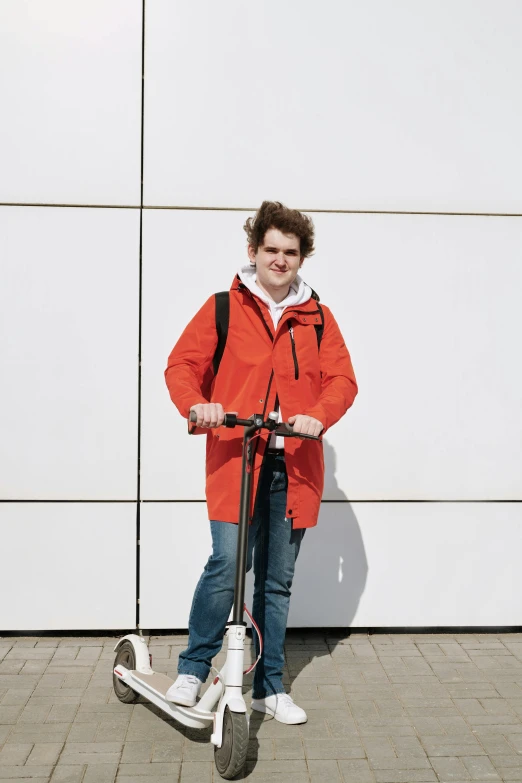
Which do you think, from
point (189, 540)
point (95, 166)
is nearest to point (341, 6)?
point (95, 166)

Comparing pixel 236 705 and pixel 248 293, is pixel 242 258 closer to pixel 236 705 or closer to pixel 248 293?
pixel 248 293

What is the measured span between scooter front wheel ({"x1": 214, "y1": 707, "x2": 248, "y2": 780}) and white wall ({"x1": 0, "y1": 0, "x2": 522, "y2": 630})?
179 cm

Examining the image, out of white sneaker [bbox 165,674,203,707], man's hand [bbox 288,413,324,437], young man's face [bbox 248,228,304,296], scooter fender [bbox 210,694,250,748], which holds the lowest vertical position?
white sneaker [bbox 165,674,203,707]

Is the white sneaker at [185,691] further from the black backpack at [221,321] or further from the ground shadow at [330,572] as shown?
the ground shadow at [330,572]

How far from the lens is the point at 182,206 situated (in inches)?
193

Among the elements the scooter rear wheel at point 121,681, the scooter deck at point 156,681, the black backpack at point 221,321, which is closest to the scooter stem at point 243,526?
the black backpack at point 221,321

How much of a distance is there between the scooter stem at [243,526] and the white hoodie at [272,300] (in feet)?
0.98

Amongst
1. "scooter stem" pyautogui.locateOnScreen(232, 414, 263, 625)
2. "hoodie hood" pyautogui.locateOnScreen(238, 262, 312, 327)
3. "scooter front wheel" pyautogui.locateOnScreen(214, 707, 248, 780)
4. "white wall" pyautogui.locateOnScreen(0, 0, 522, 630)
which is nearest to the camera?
"scooter front wheel" pyautogui.locateOnScreen(214, 707, 248, 780)

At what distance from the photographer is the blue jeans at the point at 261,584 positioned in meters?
3.64

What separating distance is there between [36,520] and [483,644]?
8.57 ft

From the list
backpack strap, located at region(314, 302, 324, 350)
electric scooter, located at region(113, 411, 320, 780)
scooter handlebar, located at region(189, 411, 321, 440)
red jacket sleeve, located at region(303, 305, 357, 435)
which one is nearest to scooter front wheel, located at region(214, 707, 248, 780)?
electric scooter, located at region(113, 411, 320, 780)

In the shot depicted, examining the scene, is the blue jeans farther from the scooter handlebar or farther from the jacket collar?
the jacket collar

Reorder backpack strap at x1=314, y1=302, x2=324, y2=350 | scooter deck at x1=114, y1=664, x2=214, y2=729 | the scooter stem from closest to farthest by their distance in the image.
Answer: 1. the scooter stem
2. scooter deck at x1=114, y1=664, x2=214, y2=729
3. backpack strap at x1=314, y1=302, x2=324, y2=350

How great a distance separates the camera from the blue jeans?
364cm
